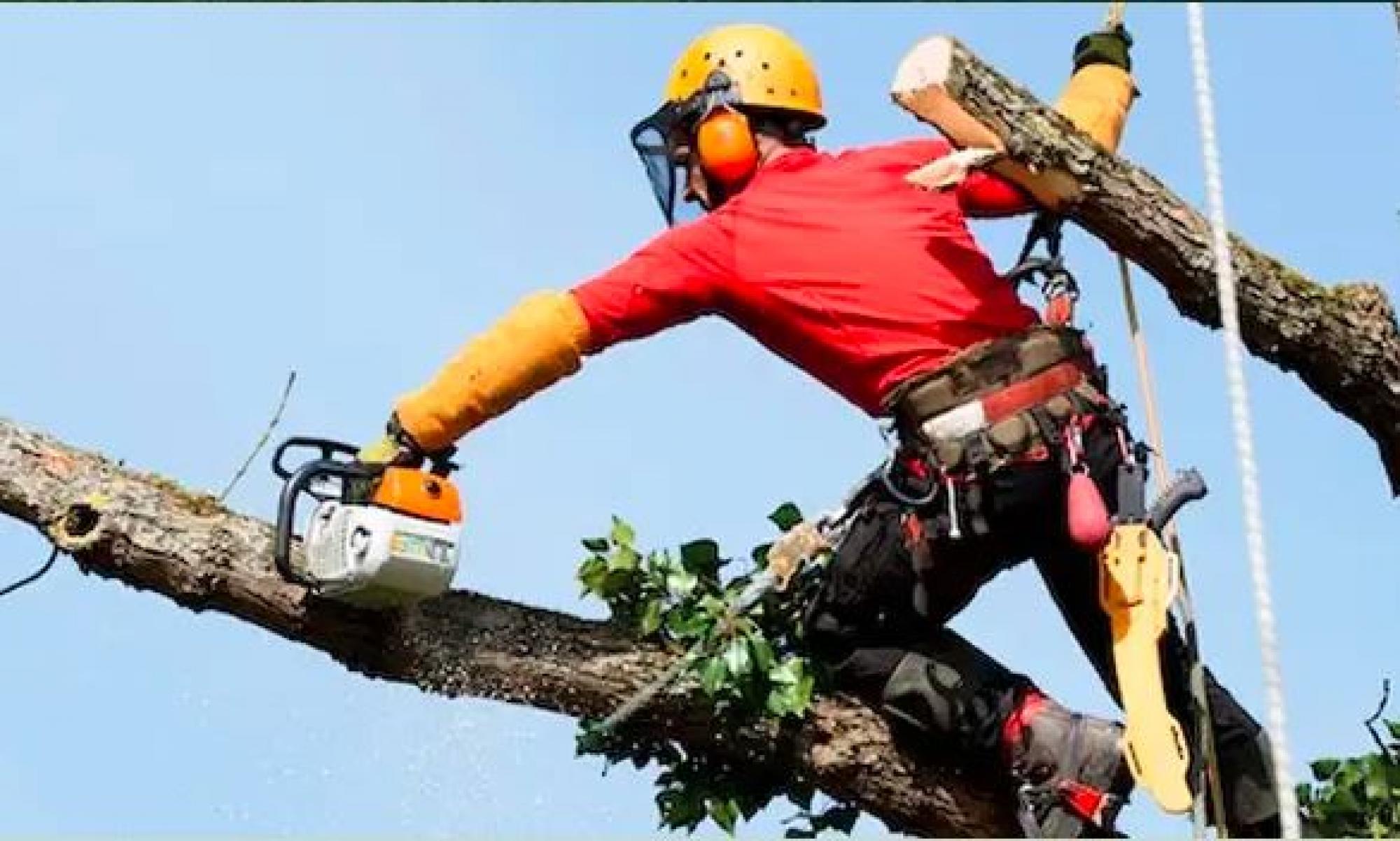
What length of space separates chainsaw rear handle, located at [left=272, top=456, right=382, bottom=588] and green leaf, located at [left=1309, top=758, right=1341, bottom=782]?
6.88 feet

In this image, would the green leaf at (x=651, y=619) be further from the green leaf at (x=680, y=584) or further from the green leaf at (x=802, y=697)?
the green leaf at (x=802, y=697)

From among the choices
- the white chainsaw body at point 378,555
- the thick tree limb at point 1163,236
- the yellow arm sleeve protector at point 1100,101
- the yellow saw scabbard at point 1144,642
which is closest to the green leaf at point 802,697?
the yellow saw scabbard at point 1144,642

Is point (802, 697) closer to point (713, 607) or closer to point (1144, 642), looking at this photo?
point (713, 607)

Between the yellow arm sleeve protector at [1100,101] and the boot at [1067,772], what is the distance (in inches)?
49.4

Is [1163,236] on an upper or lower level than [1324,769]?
upper

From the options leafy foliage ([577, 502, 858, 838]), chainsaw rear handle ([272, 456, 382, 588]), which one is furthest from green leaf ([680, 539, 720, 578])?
chainsaw rear handle ([272, 456, 382, 588])

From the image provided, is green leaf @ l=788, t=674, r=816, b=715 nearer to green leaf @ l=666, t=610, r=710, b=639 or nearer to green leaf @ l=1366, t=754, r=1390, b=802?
green leaf @ l=666, t=610, r=710, b=639

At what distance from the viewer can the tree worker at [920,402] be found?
16.9 feet

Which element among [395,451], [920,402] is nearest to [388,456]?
[395,451]

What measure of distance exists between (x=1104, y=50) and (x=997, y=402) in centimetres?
107

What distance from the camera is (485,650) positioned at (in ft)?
17.7

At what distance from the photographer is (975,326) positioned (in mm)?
5301

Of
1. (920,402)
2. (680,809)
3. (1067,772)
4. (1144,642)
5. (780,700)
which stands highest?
(920,402)

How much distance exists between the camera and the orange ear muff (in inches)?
221
